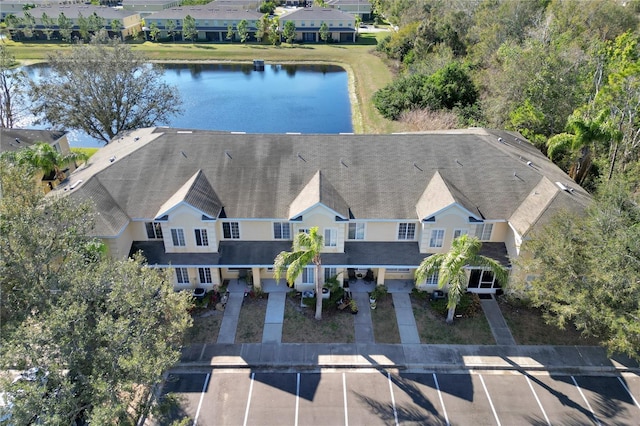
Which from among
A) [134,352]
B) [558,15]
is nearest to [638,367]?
[134,352]

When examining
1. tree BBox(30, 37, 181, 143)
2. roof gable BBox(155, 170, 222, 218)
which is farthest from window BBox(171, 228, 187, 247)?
tree BBox(30, 37, 181, 143)

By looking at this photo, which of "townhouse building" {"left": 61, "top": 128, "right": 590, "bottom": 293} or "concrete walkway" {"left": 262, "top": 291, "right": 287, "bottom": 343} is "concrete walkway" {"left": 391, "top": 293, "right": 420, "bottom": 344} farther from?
"concrete walkway" {"left": 262, "top": 291, "right": 287, "bottom": 343}

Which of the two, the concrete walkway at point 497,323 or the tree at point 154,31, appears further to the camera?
the tree at point 154,31

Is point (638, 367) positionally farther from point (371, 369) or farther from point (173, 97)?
point (173, 97)

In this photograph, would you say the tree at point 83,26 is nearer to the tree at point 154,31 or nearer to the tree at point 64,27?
the tree at point 64,27

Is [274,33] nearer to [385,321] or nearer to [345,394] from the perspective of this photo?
[385,321]

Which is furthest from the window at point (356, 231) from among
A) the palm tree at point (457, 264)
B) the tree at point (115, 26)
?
the tree at point (115, 26)

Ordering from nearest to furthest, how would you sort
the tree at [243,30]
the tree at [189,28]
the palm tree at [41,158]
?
1. the palm tree at [41,158]
2. the tree at [189,28]
3. the tree at [243,30]
